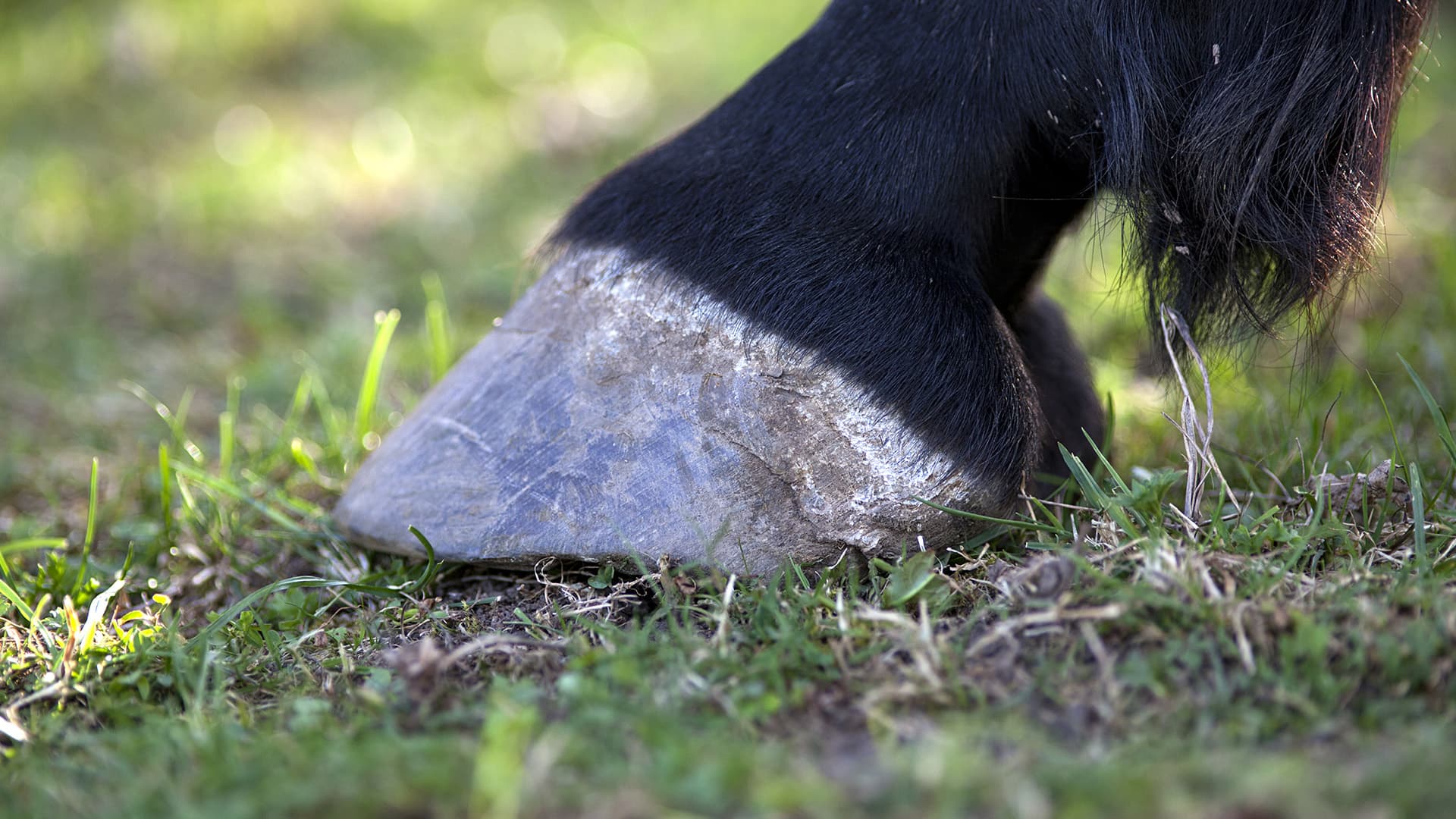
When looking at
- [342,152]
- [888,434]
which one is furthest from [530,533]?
[342,152]

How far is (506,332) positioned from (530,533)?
0.37 metres

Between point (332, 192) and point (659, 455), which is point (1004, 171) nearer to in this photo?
point (659, 455)

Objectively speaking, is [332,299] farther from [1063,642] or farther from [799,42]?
[1063,642]

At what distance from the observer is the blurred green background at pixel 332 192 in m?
2.88

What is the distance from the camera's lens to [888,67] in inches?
65.4

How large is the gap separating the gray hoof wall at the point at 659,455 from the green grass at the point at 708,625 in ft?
0.23

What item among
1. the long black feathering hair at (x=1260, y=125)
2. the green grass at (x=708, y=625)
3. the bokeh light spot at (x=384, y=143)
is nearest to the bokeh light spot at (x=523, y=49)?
the bokeh light spot at (x=384, y=143)

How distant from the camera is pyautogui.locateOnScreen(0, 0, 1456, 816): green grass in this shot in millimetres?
1117

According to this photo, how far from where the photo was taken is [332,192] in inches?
167

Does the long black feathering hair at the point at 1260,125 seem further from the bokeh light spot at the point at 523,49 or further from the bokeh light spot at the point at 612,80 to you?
the bokeh light spot at the point at 523,49

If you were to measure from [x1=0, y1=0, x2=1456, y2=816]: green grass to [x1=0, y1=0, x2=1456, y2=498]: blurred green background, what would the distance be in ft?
0.10

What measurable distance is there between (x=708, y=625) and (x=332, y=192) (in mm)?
3181

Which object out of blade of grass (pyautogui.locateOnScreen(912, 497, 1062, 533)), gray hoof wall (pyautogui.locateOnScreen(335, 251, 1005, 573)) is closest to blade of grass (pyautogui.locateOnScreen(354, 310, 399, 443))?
gray hoof wall (pyautogui.locateOnScreen(335, 251, 1005, 573))

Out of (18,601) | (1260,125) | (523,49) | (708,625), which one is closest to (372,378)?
(18,601)
